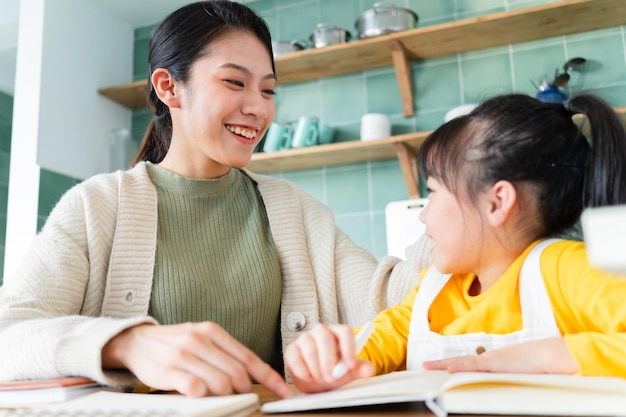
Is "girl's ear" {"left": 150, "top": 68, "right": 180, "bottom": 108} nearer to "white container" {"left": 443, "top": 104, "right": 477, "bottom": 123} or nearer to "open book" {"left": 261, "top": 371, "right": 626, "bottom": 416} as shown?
"open book" {"left": 261, "top": 371, "right": 626, "bottom": 416}

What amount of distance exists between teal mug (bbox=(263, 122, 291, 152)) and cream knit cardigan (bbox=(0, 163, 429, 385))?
1.62m

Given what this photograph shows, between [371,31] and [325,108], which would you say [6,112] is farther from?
[371,31]

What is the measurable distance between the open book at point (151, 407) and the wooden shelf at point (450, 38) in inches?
92.0

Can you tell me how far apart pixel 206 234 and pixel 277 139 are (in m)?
1.81

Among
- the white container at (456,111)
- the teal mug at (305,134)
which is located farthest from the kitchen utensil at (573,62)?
the teal mug at (305,134)

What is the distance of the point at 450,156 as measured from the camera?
0.92m

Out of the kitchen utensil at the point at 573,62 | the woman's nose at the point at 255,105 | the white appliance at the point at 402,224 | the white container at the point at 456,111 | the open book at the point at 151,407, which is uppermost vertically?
the kitchen utensil at the point at 573,62

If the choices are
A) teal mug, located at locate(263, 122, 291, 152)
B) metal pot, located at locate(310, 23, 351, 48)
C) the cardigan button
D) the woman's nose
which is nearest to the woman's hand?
the cardigan button

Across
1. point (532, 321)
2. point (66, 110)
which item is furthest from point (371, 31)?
point (532, 321)

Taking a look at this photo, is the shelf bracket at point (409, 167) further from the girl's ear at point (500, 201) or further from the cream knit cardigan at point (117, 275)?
the girl's ear at point (500, 201)

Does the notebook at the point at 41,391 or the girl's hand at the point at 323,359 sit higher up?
the girl's hand at the point at 323,359

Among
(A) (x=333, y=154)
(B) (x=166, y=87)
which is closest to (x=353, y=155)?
(A) (x=333, y=154)

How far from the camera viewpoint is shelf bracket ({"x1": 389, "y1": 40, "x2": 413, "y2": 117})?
273 cm

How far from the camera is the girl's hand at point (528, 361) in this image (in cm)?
64
